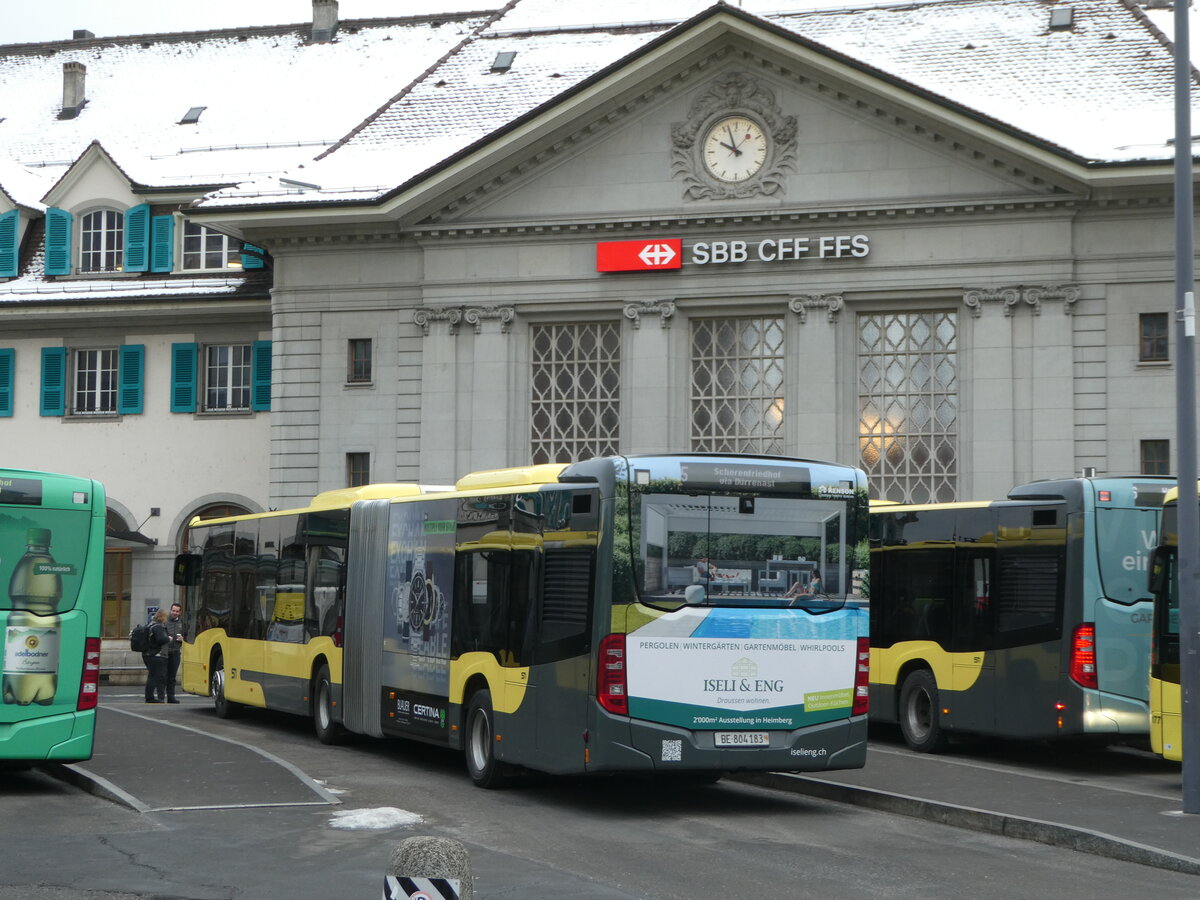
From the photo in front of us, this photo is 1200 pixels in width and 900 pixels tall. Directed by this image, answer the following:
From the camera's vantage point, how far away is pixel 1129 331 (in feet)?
103

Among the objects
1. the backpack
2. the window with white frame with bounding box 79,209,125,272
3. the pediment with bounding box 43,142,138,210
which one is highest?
the pediment with bounding box 43,142,138,210

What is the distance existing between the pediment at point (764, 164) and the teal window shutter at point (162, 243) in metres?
8.34

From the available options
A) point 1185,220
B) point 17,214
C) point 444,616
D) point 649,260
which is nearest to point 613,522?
point 444,616

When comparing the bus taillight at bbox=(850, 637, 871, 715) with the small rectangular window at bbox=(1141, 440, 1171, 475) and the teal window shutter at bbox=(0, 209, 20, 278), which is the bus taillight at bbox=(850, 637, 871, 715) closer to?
the small rectangular window at bbox=(1141, 440, 1171, 475)

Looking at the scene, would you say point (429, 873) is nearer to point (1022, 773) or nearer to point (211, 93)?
point (1022, 773)

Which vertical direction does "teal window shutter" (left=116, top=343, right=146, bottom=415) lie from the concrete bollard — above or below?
above

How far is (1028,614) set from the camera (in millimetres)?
18672

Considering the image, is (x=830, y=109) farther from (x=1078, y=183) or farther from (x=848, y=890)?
(x=848, y=890)

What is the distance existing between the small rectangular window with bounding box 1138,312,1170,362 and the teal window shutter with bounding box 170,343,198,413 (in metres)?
20.1

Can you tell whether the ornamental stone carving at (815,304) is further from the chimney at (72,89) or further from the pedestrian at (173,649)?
the chimney at (72,89)

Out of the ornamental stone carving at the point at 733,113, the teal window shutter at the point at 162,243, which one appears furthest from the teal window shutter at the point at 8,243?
the ornamental stone carving at the point at 733,113

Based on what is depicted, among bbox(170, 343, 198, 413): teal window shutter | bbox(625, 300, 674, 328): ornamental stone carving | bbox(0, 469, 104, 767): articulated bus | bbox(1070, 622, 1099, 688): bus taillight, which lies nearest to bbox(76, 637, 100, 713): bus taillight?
bbox(0, 469, 104, 767): articulated bus

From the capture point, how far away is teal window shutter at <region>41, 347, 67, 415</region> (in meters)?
39.8

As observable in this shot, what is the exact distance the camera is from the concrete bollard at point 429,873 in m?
6.46
